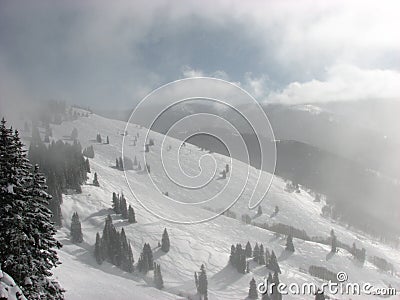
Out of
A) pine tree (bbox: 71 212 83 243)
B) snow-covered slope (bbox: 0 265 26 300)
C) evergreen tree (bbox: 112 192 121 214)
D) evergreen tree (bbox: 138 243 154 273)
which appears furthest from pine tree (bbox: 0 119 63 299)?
evergreen tree (bbox: 112 192 121 214)

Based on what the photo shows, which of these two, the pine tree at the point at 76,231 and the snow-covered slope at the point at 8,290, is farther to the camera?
the pine tree at the point at 76,231

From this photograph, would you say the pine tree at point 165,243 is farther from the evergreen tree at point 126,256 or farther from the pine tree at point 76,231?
the pine tree at point 76,231

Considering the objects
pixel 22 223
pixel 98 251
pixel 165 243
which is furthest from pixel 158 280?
pixel 22 223

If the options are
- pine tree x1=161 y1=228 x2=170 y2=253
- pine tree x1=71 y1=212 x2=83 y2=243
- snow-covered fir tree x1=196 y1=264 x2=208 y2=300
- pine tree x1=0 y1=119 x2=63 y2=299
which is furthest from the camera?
pine tree x1=161 y1=228 x2=170 y2=253

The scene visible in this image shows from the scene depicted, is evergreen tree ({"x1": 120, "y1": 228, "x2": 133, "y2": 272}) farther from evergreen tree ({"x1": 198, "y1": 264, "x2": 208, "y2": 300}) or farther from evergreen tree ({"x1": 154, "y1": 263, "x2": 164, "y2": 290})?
evergreen tree ({"x1": 198, "y1": 264, "x2": 208, "y2": 300})

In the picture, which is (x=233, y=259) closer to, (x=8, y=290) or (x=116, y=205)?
(x=116, y=205)

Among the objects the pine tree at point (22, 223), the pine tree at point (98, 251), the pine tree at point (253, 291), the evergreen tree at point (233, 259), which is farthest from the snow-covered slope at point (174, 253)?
the pine tree at point (22, 223)

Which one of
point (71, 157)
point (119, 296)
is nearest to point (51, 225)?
point (119, 296)

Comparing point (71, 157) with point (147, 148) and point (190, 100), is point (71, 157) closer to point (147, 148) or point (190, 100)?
point (147, 148)
